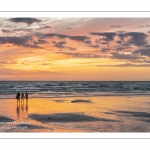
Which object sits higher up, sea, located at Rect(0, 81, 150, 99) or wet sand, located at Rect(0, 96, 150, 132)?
sea, located at Rect(0, 81, 150, 99)

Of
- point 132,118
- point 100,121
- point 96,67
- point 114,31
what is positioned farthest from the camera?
point 96,67

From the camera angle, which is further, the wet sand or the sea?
the sea

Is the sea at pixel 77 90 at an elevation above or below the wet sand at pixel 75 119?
above

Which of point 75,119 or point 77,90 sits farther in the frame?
point 77,90

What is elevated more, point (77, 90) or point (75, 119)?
point (77, 90)

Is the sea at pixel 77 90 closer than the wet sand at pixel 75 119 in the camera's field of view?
No

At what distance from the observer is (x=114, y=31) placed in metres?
12.4
